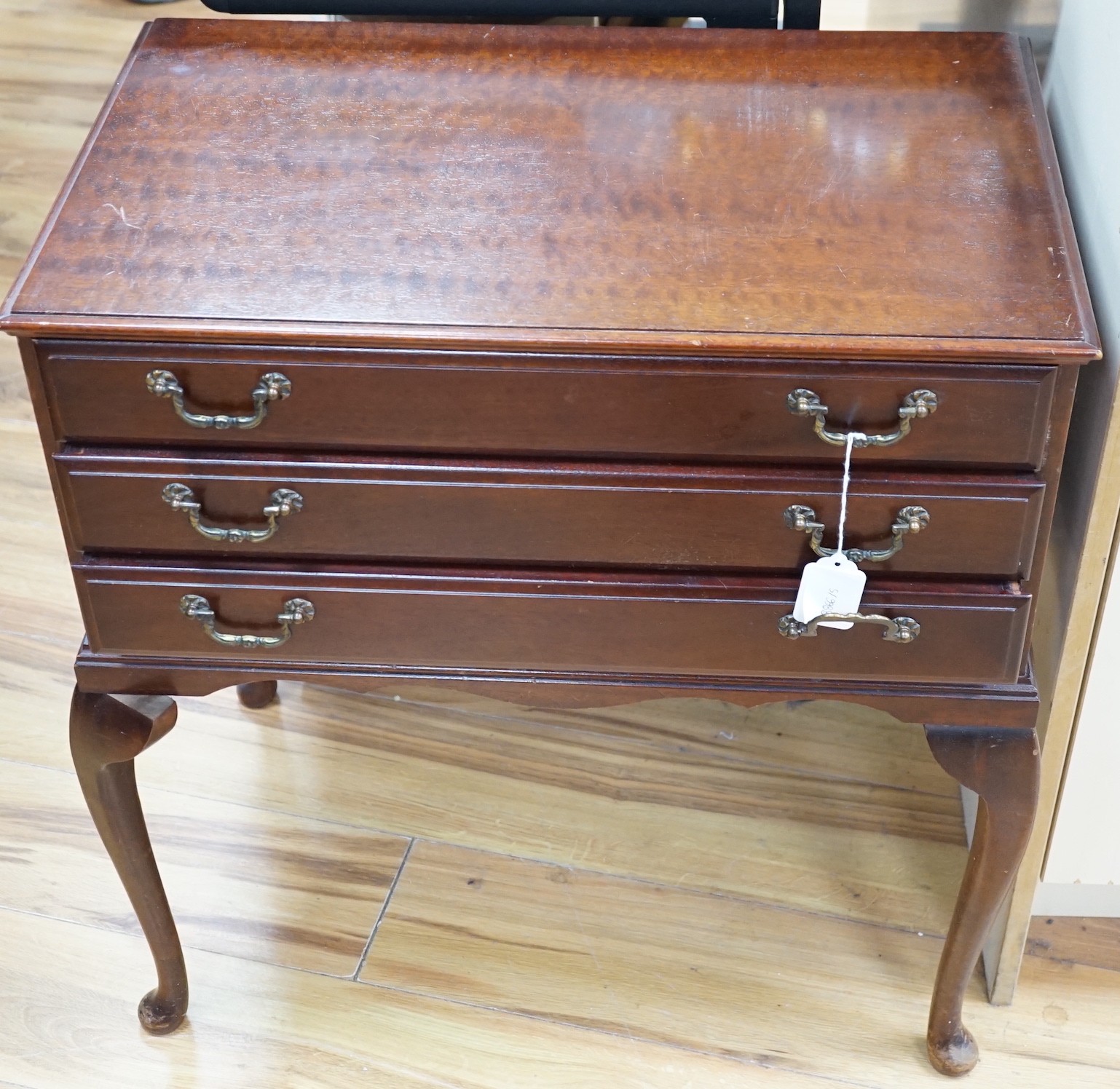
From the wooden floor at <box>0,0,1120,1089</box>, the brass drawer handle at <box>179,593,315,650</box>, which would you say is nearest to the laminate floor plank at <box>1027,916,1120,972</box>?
the wooden floor at <box>0,0,1120,1089</box>

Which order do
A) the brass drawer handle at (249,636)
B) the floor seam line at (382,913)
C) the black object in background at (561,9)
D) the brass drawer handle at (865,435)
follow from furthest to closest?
the floor seam line at (382,913)
the black object in background at (561,9)
the brass drawer handle at (249,636)
the brass drawer handle at (865,435)

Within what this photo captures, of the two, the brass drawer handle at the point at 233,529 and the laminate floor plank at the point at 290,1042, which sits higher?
the brass drawer handle at the point at 233,529

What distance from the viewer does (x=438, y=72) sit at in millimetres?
1129

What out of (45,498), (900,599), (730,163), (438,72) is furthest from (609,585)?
(45,498)

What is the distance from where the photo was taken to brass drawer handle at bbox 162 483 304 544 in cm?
99

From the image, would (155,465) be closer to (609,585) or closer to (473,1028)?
(609,585)

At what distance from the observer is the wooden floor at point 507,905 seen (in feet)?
4.30

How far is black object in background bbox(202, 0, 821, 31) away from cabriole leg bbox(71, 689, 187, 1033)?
62cm

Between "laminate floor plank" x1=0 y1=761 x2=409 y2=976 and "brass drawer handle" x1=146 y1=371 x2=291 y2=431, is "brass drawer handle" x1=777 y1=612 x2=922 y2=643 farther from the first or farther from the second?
"laminate floor plank" x1=0 y1=761 x2=409 y2=976

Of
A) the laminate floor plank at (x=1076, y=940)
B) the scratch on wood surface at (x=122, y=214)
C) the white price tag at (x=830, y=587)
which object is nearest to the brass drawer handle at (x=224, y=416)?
the scratch on wood surface at (x=122, y=214)

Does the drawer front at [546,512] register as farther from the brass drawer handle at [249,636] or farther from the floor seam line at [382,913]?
the floor seam line at [382,913]

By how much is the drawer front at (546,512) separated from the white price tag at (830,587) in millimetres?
18

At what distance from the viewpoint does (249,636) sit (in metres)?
1.05

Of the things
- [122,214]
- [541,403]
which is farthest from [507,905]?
[122,214]
